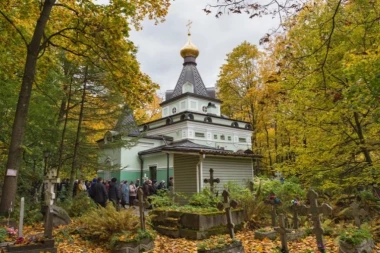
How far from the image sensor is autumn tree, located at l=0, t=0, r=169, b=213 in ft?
29.2

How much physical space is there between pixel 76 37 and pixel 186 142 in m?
12.5

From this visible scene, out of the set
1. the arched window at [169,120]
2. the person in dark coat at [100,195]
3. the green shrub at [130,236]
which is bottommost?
the green shrub at [130,236]

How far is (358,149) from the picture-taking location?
9.89 metres

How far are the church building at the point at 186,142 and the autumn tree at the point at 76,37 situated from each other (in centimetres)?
583

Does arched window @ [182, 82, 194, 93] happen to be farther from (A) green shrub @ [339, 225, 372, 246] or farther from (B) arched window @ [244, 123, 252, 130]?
(A) green shrub @ [339, 225, 372, 246]

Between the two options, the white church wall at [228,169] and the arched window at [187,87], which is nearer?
the white church wall at [228,169]

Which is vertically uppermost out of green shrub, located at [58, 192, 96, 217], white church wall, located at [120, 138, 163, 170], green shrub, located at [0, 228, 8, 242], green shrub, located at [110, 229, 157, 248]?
white church wall, located at [120, 138, 163, 170]

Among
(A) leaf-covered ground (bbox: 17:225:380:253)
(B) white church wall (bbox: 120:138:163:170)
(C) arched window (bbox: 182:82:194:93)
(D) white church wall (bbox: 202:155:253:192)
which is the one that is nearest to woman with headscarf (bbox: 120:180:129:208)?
(D) white church wall (bbox: 202:155:253:192)

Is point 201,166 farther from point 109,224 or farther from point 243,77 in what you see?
point 243,77

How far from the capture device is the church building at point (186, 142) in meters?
15.8

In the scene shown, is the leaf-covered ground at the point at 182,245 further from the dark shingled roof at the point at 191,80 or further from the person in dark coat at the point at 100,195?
the dark shingled roof at the point at 191,80

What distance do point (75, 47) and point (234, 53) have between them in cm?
1888

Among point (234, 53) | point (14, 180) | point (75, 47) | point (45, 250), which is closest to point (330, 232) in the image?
point (45, 250)

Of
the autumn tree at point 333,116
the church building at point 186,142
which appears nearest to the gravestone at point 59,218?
the church building at point 186,142
